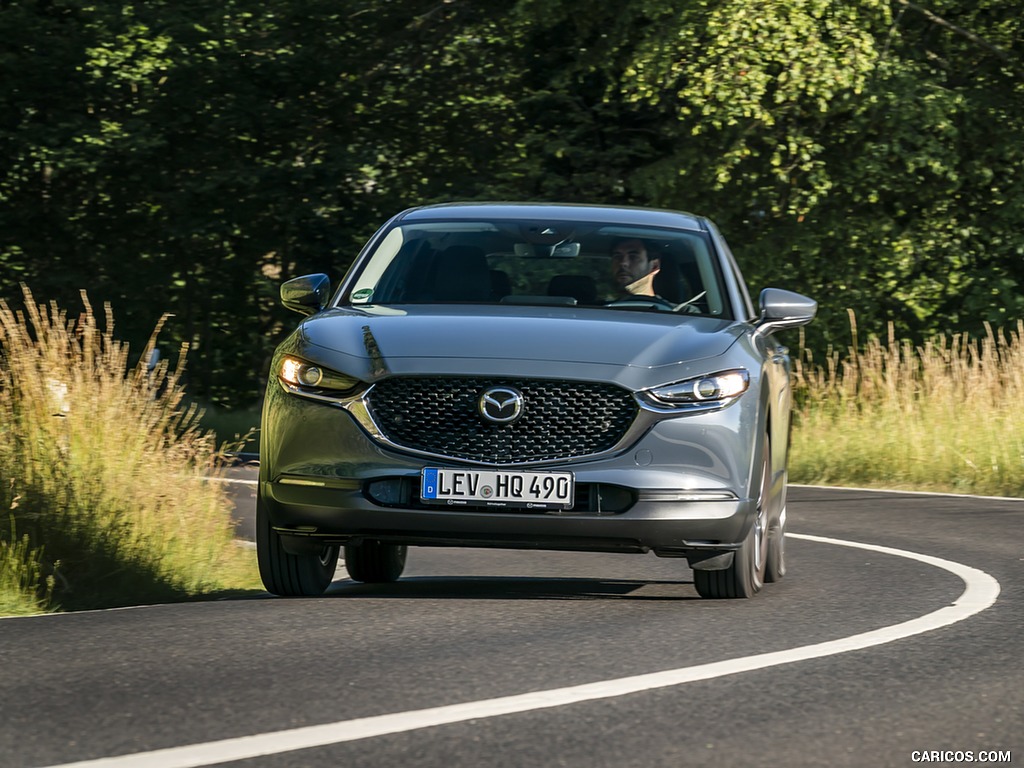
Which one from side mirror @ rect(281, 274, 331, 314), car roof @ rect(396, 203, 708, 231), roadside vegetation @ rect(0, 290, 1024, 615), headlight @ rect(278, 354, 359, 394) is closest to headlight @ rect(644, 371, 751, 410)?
headlight @ rect(278, 354, 359, 394)

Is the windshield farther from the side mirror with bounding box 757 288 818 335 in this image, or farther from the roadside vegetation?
the roadside vegetation

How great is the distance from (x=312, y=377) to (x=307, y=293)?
1060 millimetres

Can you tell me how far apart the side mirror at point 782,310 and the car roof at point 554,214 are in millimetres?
637

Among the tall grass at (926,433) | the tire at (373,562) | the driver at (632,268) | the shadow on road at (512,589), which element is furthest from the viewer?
the tall grass at (926,433)

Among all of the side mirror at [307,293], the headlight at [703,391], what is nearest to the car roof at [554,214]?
the side mirror at [307,293]

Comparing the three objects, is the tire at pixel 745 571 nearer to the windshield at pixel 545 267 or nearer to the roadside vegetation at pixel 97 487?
the windshield at pixel 545 267

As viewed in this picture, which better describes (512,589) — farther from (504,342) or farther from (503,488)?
(504,342)

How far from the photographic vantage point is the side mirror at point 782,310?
29.1 ft

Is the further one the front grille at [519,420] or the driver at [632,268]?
the driver at [632,268]

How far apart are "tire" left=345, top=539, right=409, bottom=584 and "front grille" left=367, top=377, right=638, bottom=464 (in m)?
1.66

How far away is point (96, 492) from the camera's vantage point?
966cm

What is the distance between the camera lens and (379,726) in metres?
5.29

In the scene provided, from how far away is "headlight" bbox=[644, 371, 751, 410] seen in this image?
759 cm

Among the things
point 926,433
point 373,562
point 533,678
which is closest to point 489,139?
point 926,433
